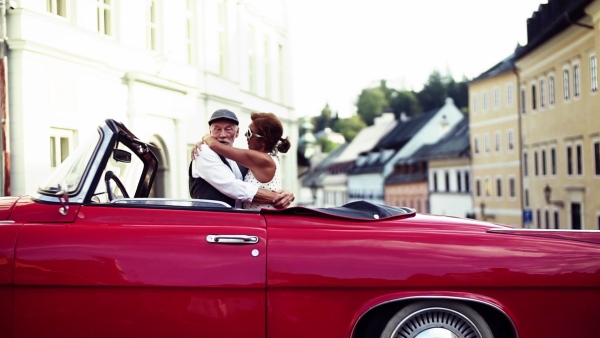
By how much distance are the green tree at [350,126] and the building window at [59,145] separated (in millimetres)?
117884

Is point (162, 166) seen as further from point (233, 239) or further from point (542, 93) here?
point (542, 93)

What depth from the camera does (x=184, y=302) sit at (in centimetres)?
427

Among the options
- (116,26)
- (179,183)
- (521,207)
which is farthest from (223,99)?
(521,207)

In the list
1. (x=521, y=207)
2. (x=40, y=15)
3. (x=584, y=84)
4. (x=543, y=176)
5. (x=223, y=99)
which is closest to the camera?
(x=40, y=15)

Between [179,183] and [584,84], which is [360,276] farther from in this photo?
[584,84]

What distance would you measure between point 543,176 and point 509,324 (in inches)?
1520

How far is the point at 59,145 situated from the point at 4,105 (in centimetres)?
116

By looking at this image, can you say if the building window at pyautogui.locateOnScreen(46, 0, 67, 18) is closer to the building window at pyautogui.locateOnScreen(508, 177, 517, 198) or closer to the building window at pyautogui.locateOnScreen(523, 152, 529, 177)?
the building window at pyautogui.locateOnScreen(523, 152, 529, 177)

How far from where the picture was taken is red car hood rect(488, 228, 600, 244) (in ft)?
15.1

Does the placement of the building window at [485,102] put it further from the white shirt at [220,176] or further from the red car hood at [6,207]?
the red car hood at [6,207]

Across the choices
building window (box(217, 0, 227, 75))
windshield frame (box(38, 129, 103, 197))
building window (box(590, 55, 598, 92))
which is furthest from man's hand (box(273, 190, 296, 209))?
building window (box(590, 55, 598, 92))

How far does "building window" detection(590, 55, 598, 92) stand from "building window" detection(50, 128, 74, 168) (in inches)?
757

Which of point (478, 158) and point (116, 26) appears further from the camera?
point (478, 158)

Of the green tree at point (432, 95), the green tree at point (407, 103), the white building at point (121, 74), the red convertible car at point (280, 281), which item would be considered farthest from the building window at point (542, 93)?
the green tree at point (432, 95)
